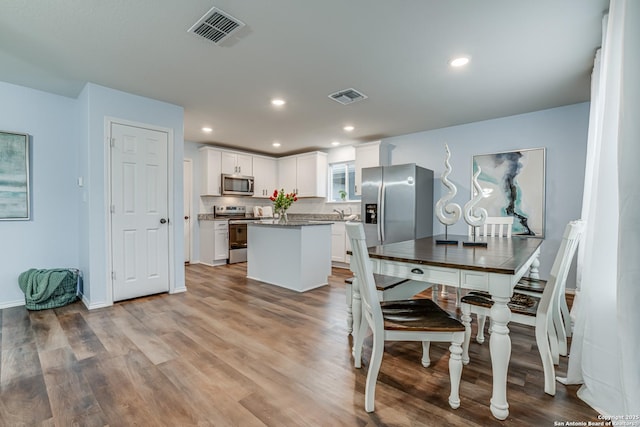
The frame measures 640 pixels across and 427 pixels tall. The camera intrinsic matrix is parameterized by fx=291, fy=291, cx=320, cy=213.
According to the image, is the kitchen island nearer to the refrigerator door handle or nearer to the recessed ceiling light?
the refrigerator door handle

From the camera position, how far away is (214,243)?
5.55 metres

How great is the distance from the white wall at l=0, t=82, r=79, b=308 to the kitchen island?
223 cm

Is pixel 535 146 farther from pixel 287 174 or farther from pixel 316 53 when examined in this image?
pixel 287 174

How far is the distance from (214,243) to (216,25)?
13.7 ft

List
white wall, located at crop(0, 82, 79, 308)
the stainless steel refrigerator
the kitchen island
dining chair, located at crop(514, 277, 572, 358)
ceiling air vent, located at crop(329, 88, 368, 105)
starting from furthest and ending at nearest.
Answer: the stainless steel refrigerator < the kitchen island < ceiling air vent, located at crop(329, 88, 368, 105) < white wall, located at crop(0, 82, 79, 308) < dining chair, located at crop(514, 277, 572, 358)

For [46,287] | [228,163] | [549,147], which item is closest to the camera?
[46,287]

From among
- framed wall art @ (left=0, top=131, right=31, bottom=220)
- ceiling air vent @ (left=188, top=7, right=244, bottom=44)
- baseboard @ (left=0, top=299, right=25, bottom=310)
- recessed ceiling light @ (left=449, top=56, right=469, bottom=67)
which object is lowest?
baseboard @ (left=0, top=299, right=25, bottom=310)

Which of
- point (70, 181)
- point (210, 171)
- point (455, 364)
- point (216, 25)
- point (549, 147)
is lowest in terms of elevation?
point (455, 364)

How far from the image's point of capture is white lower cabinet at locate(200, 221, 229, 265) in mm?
5570

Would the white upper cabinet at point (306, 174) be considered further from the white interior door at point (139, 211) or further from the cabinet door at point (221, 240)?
the white interior door at point (139, 211)

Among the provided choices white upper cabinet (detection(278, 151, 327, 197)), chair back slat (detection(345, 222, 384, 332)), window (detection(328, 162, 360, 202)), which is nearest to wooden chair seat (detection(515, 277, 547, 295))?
chair back slat (detection(345, 222, 384, 332))

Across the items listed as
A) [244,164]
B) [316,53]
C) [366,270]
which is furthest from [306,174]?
[366,270]

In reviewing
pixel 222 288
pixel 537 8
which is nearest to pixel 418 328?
pixel 537 8

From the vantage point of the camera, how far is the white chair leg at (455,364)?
4.97 ft
